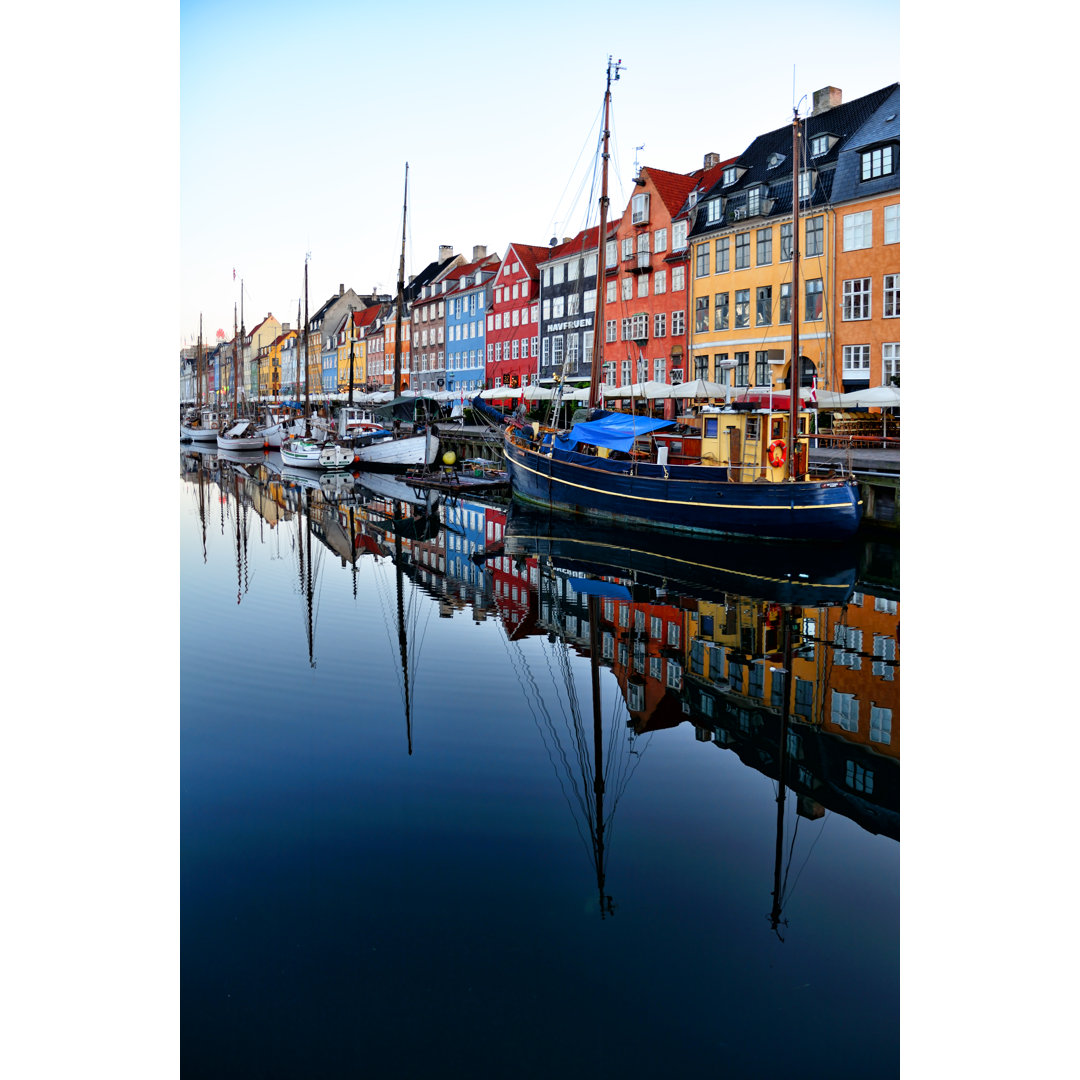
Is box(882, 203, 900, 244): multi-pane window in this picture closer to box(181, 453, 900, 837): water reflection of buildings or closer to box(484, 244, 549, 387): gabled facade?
box(181, 453, 900, 837): water reflection of buildings

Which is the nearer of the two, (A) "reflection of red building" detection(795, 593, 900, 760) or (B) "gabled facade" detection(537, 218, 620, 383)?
(A) "reflection of red building" detection(795, 593, 900, 760)

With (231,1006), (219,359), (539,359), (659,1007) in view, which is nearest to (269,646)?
(231,1006)

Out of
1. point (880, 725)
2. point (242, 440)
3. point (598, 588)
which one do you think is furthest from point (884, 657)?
point (242, 440)

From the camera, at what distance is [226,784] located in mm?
6188

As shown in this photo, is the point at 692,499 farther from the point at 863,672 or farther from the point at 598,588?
the point at 863,672

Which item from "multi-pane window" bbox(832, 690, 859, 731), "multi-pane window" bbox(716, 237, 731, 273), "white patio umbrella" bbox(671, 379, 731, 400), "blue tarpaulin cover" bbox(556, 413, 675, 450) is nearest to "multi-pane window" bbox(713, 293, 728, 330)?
"multi-pane window" bbox(716, 237, 731, 273)

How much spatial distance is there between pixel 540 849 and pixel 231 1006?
1899 mm

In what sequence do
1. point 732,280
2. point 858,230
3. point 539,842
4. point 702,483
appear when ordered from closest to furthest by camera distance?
point 539,842
point 702,483
point 858,230
point 732,280

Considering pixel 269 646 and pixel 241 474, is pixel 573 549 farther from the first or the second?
pixel 241 474

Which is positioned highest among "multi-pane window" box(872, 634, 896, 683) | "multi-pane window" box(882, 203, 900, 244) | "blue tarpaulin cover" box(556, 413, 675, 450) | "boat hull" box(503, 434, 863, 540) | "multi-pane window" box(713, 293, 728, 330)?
"multi-pane window" box(882, 203, 900, 244)

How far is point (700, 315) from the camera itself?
3469 cm

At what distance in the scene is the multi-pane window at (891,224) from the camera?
2534 cm

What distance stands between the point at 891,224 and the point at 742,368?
7.67m

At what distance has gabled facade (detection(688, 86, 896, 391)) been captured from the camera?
28.1 m
